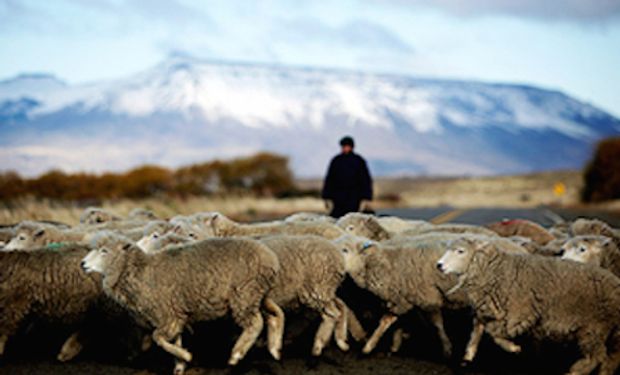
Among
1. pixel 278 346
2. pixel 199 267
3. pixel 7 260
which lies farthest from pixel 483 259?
pixel 7 260

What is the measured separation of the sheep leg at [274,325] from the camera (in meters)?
7.94

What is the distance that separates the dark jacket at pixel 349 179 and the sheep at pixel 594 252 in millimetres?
6345

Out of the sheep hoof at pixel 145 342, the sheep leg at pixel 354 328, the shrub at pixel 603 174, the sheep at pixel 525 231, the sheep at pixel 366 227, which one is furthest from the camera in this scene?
the shrub at pixel 603 174

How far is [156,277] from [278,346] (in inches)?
56.4

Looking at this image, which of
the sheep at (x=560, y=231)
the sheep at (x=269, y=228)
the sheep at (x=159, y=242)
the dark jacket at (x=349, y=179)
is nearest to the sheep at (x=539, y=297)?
the sheep at (x=269, y=228)

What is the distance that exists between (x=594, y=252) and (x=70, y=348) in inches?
224

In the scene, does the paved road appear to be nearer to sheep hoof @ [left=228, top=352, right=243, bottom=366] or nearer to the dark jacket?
the dark jacket

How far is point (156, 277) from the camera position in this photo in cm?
766

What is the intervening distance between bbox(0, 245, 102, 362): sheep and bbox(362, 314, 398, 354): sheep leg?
2917mm

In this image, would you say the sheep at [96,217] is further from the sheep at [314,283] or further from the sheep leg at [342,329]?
the sheep leg at [342,329]

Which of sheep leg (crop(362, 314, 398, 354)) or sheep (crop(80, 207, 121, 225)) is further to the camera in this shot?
sheep (crop(80, 207, 121, 225))

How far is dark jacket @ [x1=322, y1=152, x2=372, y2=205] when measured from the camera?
14.7 m

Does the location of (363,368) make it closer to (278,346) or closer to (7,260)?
(278,346)

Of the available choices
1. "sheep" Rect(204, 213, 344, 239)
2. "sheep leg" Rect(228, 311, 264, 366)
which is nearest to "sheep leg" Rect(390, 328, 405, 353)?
"sheep leg" Rect(228, 311, 264, 366)
